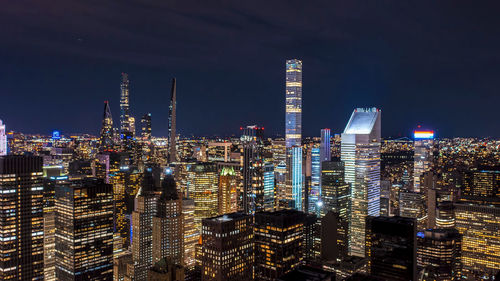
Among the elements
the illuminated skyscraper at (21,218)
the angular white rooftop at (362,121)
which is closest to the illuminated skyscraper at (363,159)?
the angular white rooftop at (362,121)

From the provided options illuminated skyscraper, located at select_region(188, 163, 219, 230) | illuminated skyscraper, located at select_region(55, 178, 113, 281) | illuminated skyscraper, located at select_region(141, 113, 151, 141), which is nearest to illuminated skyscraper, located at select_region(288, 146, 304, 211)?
illuminated skyscraper, located at select_region(188, 163, 219, 230)

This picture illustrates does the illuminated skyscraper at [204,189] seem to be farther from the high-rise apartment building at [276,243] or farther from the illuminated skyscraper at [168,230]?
the high-rise apartment building at [276,243]

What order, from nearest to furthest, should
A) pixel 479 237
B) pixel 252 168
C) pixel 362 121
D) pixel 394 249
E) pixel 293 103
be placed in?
pixel 394 249 → pixel 479 237 → pixel 252 168 → pixel 362 121 → pixel 293 103

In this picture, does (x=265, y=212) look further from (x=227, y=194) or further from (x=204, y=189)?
(x=204, y=189)

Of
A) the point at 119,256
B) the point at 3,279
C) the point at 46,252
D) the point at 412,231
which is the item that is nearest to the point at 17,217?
the point at 3,279

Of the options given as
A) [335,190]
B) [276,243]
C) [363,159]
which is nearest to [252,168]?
[335,190]

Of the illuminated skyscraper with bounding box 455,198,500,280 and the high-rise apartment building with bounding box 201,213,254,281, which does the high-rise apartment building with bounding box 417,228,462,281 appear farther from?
the high-rise apartment building with bounding box 201,213,254,281

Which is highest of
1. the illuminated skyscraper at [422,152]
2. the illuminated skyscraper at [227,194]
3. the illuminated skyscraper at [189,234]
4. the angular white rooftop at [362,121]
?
the angular white rooftop at [362,121]
